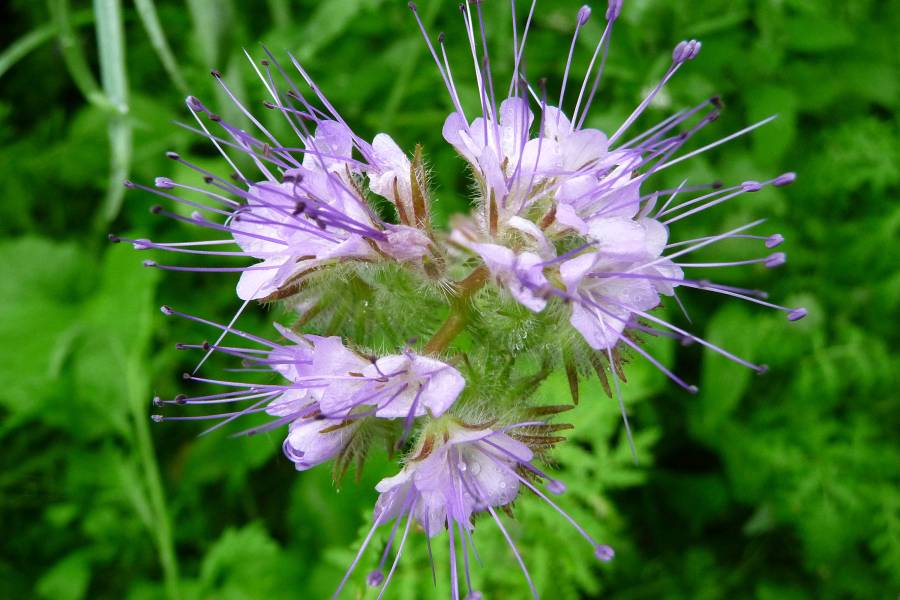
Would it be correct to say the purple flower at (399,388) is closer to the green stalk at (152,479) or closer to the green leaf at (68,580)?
the green stalk at (152,479)

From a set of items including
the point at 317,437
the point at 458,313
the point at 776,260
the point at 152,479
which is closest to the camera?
the point at 776,260

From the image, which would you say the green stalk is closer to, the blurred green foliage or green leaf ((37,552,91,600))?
the blurred green foliage

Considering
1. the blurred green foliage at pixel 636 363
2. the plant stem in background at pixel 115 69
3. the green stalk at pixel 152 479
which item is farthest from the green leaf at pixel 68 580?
the plant stem in background at pixel 115 69

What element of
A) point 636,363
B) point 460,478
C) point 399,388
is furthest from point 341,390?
point 636,363

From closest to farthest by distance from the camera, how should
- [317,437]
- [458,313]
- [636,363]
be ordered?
[317,437] → [458,313] → [636,363]

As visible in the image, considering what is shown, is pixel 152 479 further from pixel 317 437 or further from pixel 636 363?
pixel 636 363

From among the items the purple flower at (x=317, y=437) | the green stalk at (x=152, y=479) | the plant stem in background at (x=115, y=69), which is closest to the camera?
the purple flower at (x=317, y=437)
